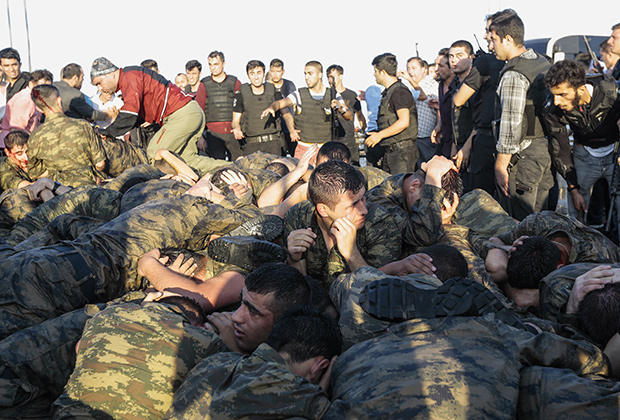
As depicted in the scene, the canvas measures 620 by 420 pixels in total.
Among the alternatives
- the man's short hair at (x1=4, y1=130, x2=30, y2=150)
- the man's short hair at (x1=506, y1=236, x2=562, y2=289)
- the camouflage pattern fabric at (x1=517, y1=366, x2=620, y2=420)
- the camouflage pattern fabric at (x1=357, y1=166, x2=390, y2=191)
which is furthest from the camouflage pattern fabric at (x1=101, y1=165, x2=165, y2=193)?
the camouflage pattern fabric at (x1=517, y1=366, x2=620, y2=420)

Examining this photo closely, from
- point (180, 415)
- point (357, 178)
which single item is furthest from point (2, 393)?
point (357, 178)

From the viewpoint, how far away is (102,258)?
3809 mm

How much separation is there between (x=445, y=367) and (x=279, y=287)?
104cm

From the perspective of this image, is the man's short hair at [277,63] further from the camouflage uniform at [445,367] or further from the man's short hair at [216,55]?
the camouflage uniform at [445,367]

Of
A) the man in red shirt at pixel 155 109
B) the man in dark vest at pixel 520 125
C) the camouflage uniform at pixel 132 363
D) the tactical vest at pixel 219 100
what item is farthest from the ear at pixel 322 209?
the tactical vest at pixel 219 100

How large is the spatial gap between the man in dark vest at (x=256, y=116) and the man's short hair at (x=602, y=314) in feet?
22.8

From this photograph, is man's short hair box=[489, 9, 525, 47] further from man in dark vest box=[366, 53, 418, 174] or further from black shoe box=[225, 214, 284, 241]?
black shoe box=[225, 214, 284, 241]

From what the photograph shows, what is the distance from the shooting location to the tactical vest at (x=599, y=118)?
17.0 ft

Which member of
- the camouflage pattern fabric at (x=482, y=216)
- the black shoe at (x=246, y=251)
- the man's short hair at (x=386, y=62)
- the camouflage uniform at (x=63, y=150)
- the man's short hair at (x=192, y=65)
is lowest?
the camouflage pattern fabric at (x=482, y=216)

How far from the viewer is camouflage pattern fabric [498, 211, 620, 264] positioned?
A: 12.9 ft

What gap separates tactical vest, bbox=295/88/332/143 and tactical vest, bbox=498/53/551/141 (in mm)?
3465

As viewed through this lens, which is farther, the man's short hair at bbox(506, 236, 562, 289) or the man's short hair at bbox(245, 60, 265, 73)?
the man's short hair at bbox(245, 60, 265, 73)

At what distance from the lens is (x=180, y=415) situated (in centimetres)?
229

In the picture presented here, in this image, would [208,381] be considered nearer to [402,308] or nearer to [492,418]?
[402,308]
